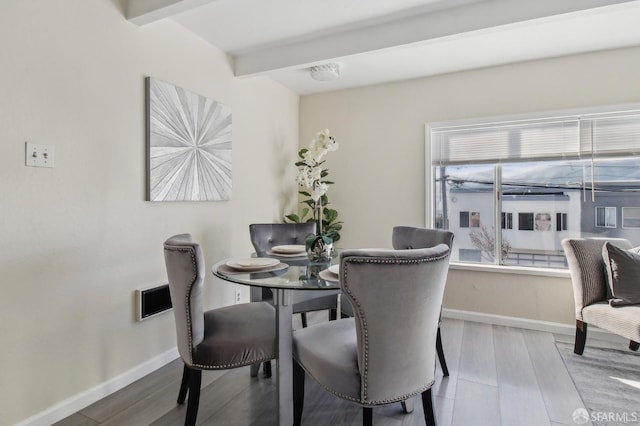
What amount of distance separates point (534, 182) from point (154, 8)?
10.6 ft

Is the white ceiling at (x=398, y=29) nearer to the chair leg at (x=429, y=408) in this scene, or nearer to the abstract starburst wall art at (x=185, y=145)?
the abstract starburst wall art at (x=185, y=145)

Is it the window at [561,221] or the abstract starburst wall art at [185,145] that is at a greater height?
the abstract starburst wall art at [185,145]

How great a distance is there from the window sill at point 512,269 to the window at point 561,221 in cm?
37

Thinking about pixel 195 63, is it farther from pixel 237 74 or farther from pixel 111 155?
pixel 111 155

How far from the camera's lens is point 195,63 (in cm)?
246

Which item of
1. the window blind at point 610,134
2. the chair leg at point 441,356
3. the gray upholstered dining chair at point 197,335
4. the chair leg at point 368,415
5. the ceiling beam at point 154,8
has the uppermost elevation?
the ceiling beam at point 154,8

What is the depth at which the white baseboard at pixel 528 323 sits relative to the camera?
105 inches

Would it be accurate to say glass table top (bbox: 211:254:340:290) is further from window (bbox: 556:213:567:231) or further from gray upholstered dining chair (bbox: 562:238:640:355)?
window (bbox: 556:213:567:231)

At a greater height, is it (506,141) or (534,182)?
(506,141)

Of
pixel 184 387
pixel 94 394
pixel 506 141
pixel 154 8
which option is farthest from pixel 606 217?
pixel 94 394

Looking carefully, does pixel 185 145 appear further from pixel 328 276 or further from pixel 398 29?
pixel 398 29

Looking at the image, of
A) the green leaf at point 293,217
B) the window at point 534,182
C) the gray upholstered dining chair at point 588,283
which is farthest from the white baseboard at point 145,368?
the green leaf at point 293,217

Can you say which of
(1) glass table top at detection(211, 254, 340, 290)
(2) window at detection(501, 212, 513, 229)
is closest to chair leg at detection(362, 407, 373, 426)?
(1) glass table top at detection(211, 254, 340, 290)

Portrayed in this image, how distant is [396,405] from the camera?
5.90ft
